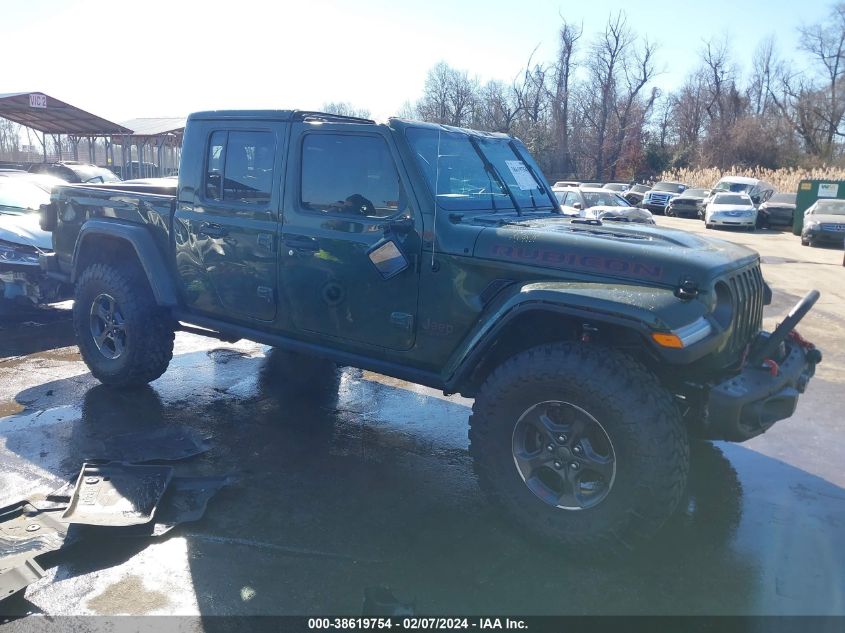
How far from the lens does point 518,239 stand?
3.41 meters

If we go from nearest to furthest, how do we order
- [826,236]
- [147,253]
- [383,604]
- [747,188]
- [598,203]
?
[383,604], [147,253], [598,203], [826,236], [747,188]

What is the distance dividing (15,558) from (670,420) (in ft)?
9.66

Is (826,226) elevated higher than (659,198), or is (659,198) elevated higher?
(659,198)

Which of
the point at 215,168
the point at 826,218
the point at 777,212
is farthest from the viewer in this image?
the point at 777,212

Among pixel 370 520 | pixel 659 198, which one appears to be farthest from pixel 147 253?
pixel 659 198

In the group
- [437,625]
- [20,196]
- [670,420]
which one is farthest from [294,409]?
[20,196]

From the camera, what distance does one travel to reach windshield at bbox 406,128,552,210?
383cm

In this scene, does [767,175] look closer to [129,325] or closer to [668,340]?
[129,325]

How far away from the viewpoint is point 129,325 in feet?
16.3

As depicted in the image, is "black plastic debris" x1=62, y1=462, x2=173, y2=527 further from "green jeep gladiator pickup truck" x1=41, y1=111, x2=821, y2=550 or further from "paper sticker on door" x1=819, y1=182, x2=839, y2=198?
"paper sticker on door" x1=819, y1=182, x2=839, y2=198

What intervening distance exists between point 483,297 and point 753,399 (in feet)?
4.46

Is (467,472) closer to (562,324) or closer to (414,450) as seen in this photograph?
(414,450)

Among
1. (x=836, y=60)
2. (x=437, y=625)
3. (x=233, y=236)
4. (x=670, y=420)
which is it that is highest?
(x=836, y=60)

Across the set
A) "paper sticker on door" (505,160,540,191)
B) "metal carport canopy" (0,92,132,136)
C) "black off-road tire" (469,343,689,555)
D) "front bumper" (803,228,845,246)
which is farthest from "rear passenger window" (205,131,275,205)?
"metal carport canopy" (0,92,132,136)
